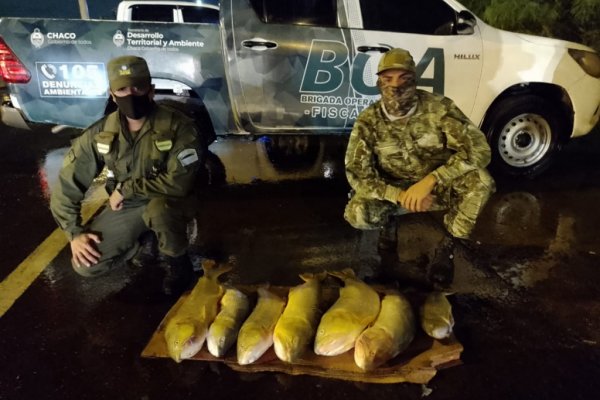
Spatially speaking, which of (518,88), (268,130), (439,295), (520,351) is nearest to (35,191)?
(268,130)

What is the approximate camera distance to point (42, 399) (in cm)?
233

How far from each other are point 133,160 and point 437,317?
2045mm

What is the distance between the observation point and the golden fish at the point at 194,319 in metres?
2.38

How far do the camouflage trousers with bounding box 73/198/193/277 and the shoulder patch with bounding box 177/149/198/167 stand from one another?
0.86 feet

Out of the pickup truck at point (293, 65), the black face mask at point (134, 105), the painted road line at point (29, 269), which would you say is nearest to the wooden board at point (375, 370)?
the painted road line at point (29, 269)

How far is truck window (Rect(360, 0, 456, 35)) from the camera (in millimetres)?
4211

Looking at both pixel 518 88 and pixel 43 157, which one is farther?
pixel 43 157

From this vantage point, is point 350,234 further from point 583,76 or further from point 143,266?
point 583,76

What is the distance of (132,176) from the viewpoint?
120 inches

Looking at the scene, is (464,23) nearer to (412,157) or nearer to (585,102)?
(585,102)

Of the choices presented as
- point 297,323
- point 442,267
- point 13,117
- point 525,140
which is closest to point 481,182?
point 442,267

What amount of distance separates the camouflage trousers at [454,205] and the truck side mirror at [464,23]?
70.6 inches

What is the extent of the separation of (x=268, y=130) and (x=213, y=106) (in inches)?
21.2

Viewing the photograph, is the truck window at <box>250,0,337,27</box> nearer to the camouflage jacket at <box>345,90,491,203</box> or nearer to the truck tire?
the camouflage jacket at <box>345,90,491,203</box>
